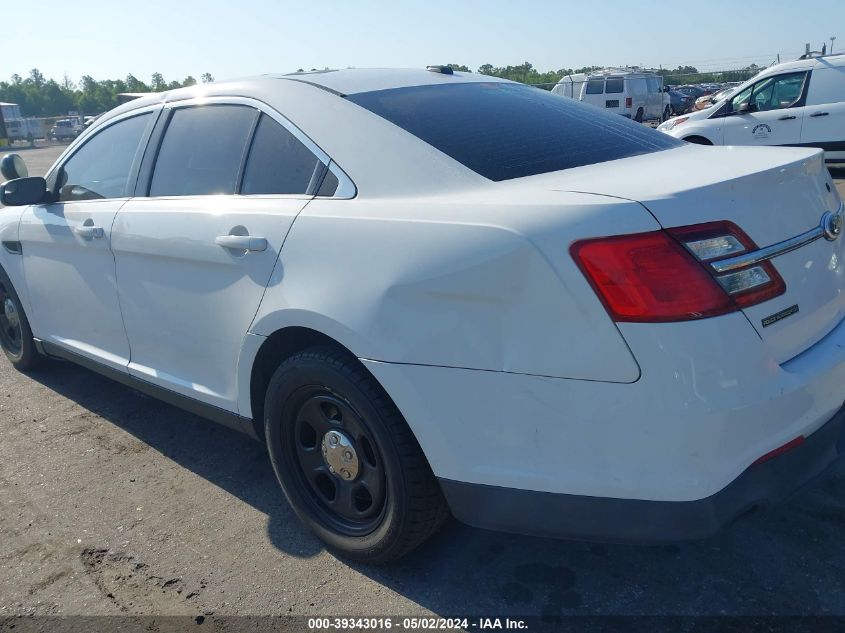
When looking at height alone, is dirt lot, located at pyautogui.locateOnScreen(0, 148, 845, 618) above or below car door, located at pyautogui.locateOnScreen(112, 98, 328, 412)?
below

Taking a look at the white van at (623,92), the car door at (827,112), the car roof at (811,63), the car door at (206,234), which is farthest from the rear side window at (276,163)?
the white van at (623,92)

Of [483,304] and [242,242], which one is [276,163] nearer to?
[242,242]

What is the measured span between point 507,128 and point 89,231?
6.74ft

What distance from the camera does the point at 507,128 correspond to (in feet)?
9.00

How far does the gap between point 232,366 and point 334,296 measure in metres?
0.73

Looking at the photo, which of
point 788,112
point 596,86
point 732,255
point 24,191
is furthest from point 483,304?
point 596,86

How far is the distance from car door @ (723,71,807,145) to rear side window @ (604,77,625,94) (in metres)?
14.0

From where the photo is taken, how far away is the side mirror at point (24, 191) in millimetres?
3908

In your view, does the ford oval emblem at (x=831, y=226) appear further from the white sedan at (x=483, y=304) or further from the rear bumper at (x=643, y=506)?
the rear bumper at (x=643, y=506)

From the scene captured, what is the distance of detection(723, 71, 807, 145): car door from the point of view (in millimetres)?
11875

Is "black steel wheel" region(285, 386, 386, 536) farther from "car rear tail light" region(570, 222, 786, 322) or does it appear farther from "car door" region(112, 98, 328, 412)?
"car rear tail light" region(570, 222, 786, 322)

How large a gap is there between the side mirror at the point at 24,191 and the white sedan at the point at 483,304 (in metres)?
0.95

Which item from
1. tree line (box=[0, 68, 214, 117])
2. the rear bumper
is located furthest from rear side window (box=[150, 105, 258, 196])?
tree line (box=[0, 68, 214, 117])

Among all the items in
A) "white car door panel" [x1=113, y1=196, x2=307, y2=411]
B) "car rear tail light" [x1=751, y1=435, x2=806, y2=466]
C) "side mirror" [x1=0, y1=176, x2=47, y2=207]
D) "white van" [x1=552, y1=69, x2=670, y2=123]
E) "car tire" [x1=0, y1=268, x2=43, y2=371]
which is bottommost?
"white van" [x1=552, y1=69, x2=670, y2=123]
